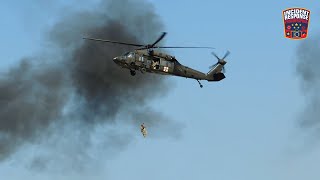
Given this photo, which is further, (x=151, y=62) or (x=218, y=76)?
(x=218, y=76)

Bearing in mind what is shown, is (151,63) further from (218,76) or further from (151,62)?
(218,76)

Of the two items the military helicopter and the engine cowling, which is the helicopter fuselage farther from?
the engine cowling

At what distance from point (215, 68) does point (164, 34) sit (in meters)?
15.2

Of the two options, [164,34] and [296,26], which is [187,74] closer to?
[164,34]

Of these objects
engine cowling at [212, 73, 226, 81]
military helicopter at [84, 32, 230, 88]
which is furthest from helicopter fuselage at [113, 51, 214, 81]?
engine cowling at [212, 73, 226, 81]

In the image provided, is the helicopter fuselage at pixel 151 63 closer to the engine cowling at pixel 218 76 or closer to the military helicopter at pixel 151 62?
the military helicopter at pixel 151 62

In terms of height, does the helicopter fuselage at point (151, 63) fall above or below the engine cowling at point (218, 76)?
below

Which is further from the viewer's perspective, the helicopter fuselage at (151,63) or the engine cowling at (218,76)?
the engine cowling at (218,76)

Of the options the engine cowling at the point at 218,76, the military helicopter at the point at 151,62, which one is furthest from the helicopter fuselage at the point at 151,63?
the engine cowling at the point at 218,76

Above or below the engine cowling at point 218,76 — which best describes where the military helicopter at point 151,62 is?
below

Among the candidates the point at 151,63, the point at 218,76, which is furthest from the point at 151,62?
the point at 218,76

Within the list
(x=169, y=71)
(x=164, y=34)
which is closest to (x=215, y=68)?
(x=169, y=71)

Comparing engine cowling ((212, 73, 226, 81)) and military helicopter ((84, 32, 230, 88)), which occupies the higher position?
engine cowling ((212, 73, 226, 81))

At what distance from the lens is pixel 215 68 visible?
3789 inches
